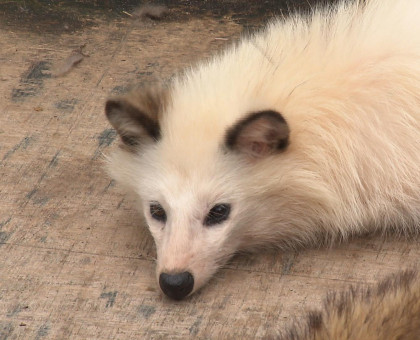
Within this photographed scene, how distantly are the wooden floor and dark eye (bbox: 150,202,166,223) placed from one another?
22 centimetres

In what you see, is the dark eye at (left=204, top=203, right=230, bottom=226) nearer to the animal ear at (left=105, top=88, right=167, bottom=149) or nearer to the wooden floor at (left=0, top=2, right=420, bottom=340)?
the wooden floor at (left=0, top=2, right=420, bottom=340)

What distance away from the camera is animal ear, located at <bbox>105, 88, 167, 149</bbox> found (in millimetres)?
5320

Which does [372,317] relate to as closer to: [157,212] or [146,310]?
[146,310]

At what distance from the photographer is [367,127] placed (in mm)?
5434

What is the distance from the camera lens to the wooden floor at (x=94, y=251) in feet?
15.8

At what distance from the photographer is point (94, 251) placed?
5375mm

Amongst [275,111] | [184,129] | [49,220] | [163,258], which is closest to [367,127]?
[275,111]

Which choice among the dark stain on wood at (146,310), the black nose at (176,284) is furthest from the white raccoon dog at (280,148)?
the dark stain on wood at (146,310)

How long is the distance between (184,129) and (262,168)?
0.48 meters

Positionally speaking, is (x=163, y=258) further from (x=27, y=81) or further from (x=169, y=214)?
(x=27, y=81)

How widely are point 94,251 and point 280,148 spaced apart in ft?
3.87

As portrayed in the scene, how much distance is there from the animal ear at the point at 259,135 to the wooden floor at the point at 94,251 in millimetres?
598

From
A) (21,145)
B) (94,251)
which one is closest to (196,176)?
(94,251)

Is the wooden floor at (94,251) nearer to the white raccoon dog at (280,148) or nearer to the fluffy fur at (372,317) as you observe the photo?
the white raccoon dog at (280,148)
